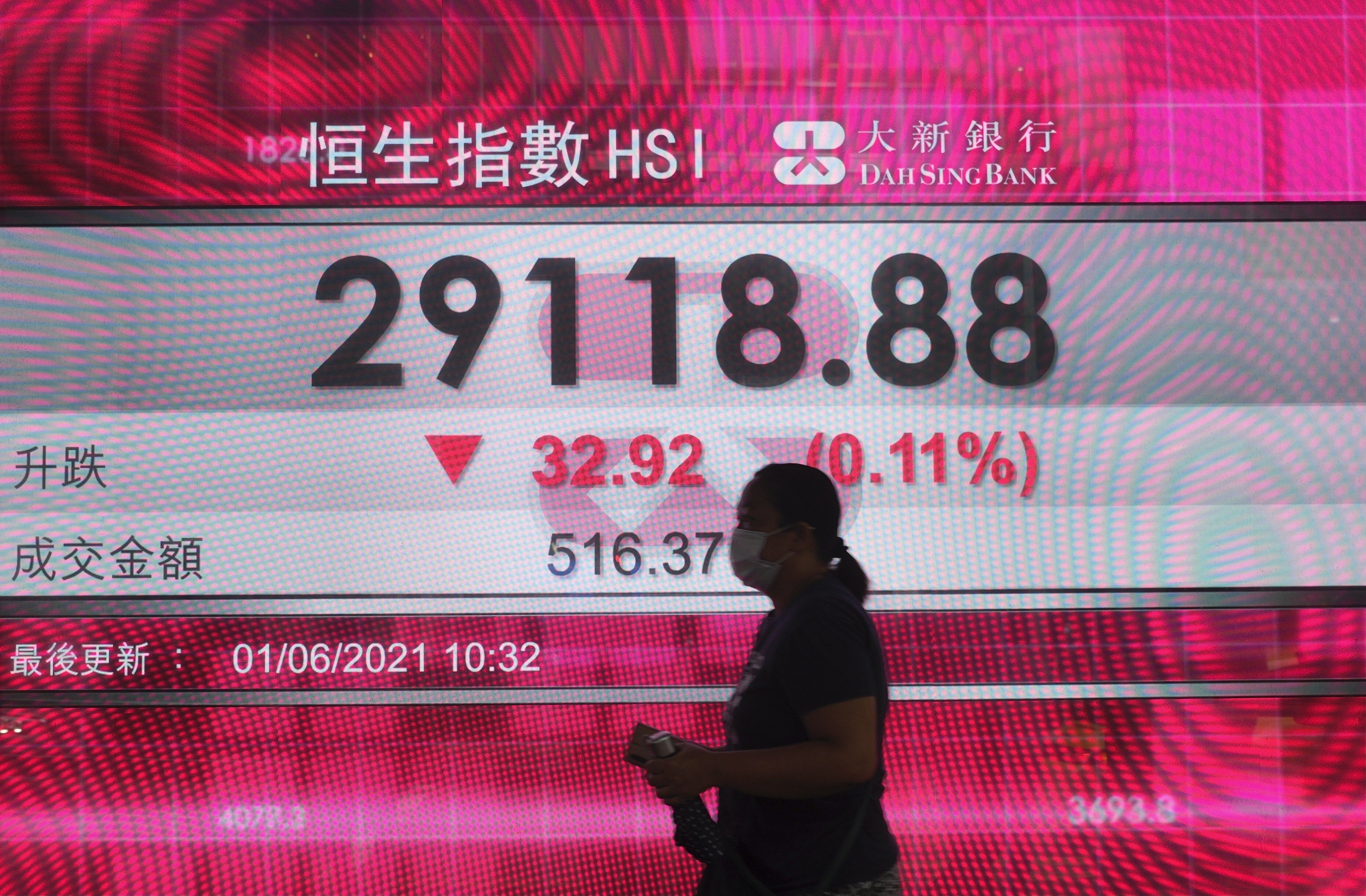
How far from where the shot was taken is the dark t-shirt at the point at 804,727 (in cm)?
194

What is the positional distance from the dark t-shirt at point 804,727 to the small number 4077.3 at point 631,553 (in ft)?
3.81

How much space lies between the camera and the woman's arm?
1885mm

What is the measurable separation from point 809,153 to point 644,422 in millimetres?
958

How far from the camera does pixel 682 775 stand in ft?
6.53

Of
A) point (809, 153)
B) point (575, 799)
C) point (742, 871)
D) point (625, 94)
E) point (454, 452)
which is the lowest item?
point (575, 799)

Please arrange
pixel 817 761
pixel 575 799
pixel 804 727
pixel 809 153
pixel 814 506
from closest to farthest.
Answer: pixel 817 761 < pixel 804 727 < pixel 814 506 < pixel 575 799 < pixel 809 153

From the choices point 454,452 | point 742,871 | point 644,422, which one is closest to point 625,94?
point 644,422

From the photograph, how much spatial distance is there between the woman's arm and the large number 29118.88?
151 cm

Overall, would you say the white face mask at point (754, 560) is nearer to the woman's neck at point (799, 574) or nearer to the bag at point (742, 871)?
the woman's neck at point (799, 574)

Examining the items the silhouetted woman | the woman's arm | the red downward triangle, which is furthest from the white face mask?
the red downward triangle

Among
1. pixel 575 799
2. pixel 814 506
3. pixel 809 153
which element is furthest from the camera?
pixel 809 153

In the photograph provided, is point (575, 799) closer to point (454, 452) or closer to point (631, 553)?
point (631, 553)

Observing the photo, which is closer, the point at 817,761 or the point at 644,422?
the point at 817,761

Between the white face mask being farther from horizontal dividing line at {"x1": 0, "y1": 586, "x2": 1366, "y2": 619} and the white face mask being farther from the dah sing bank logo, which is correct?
the dah sing bank logo
